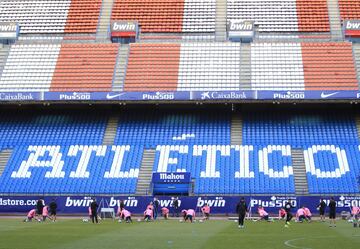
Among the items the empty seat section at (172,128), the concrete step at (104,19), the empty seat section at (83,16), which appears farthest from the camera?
the empty seat section at (83,16)

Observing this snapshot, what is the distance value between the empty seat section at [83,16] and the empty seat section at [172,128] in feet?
38.3

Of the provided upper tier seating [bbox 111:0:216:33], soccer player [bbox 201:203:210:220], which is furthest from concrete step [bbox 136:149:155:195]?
upper tier seating [bbox 111:0:216:33]

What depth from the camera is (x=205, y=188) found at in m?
41.6

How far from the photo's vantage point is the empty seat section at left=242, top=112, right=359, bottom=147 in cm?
4669

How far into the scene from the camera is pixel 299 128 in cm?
4819

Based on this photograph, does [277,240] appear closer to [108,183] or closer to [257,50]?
[108,183]

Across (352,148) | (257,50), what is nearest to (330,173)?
(352,148)

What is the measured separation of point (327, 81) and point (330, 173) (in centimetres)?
988

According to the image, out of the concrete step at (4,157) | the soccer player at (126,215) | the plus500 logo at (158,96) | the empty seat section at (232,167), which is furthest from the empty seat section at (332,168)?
the concrete step at (4,157)

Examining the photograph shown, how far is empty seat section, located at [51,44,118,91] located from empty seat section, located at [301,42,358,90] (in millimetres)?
17478

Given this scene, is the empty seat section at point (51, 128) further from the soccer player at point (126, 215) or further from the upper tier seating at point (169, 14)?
the soccer player at point (126, 215)

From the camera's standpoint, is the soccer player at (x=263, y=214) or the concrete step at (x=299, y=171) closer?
the soccer player at (x=263, y=214)

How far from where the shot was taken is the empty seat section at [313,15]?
181ft

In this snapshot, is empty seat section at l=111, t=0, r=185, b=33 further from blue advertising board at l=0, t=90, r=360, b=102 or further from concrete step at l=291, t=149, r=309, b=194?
concrete step at l=291, t=149, r=309, b=194
